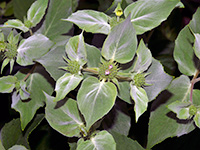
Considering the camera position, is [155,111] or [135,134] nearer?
[155,111]

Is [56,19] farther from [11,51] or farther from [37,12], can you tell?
[11,51]

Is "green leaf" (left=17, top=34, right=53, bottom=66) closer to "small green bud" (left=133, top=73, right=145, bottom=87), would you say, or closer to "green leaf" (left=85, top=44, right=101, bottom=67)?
"green leaf" (left=85, top=44, right=101, bottom=67)

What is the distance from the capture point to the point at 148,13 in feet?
2.07

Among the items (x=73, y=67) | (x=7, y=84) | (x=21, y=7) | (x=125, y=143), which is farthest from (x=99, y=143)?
(x=21, y=7)

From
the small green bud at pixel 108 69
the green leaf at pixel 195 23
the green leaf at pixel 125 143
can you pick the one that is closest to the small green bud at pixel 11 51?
the small green bud at pixel 108 69

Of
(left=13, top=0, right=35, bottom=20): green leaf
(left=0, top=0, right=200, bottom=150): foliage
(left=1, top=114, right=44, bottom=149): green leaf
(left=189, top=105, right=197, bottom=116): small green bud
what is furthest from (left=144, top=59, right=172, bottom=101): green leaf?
(left=13, top=0, right=35, bottom=20): green leaf

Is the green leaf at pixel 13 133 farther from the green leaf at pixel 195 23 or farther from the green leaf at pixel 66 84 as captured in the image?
the green leaf at pixel 195 23

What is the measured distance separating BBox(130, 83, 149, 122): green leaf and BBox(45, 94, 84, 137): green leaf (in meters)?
0.16

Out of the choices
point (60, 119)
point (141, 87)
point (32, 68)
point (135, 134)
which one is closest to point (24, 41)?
point (32, 68)

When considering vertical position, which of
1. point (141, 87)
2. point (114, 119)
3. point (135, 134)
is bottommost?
point (135, 134)

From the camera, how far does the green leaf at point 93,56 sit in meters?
0.62

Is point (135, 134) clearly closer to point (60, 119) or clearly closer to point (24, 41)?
point (60, 119)

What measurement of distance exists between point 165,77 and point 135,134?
0.30 metres

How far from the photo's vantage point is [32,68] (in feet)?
2.35
